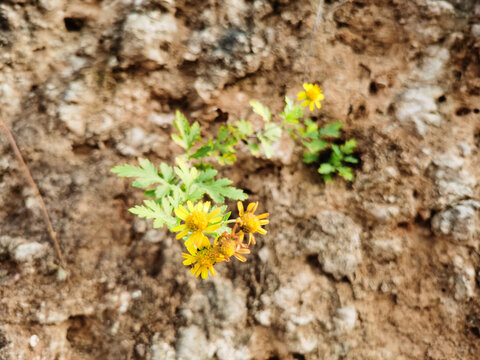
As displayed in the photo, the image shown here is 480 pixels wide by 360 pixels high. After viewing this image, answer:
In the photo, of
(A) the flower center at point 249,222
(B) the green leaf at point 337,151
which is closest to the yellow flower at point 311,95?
(B) the green leaf at point 337,151

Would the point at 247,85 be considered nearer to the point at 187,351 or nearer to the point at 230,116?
the point at 230,116

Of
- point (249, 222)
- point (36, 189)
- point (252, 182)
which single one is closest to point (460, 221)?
point (252, 182)

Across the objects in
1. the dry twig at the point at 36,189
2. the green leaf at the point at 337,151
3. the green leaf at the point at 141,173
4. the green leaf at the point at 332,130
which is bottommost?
the dry twig at the point at 36,189

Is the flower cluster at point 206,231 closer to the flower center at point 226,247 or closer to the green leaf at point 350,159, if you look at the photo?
the flower center at point 226,247

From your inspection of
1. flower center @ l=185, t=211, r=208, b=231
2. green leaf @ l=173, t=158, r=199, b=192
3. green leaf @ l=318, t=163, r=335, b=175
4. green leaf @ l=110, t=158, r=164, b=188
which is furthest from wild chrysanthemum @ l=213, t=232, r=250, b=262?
green leaf @ l=318, t=163, r=335, b=175

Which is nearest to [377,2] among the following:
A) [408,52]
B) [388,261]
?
[408,52]

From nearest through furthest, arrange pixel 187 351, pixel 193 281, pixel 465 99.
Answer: pixel 187 351
pixel 193 281
pixel 465 99

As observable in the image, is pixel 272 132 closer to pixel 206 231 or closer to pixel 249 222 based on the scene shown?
pixel 249 222
